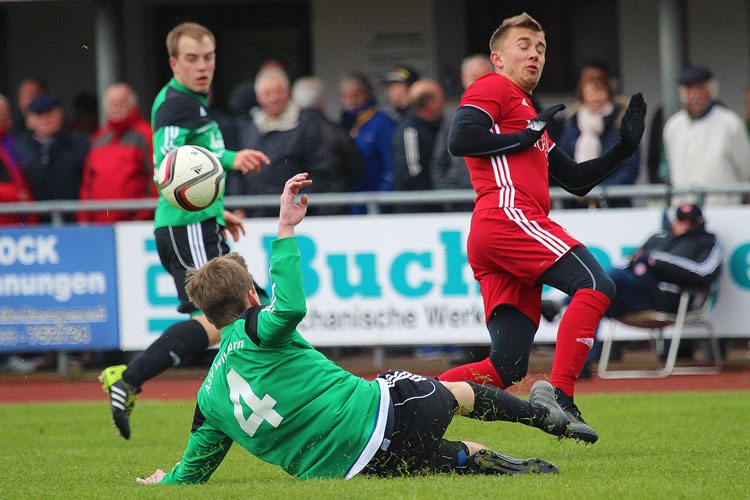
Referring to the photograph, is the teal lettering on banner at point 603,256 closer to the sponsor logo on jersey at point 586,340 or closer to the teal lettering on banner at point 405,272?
the teal lettering on banner at point 405,272

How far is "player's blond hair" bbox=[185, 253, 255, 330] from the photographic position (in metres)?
4.82

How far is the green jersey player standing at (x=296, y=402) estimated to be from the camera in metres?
4.69

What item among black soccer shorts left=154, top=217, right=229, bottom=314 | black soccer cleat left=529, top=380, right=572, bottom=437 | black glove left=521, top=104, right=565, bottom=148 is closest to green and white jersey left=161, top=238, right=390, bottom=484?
black soccer cleat left=529, top=380, right=572, bottom=437

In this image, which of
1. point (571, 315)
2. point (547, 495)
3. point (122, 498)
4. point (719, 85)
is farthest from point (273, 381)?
point (719, 85)

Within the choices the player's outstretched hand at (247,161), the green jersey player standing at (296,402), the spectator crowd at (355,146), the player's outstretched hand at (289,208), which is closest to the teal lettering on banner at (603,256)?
the spectator crowd at (355,146)

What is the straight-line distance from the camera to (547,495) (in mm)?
4523

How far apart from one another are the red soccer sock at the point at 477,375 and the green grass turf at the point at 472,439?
51cm

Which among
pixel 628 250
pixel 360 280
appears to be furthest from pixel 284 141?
pixel 628 250

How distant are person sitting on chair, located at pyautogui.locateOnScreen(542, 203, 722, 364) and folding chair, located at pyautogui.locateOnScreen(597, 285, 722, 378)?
0.08m

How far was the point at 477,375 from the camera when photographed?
225 inches

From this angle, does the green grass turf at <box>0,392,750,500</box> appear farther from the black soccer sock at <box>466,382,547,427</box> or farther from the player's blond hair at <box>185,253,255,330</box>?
the player's blond hair at <box>185,253,255,330</box>

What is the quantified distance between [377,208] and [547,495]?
20.3ft

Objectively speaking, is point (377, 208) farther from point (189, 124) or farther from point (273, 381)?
point (273, 381)

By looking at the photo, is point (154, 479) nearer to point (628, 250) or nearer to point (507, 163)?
point (507, 163)
